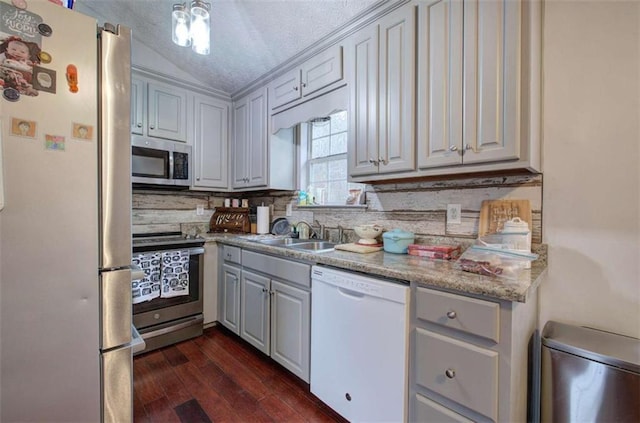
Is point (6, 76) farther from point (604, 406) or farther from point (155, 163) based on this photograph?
point (604, 406)

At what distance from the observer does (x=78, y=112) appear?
0.88 meters

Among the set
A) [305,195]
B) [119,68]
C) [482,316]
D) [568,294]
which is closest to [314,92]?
[305,195]

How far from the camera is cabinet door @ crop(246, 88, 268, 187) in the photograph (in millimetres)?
2693

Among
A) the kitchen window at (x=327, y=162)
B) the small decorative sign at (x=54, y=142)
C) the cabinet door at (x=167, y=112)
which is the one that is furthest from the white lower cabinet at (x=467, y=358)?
the cabinet door at (x=167, y=112)

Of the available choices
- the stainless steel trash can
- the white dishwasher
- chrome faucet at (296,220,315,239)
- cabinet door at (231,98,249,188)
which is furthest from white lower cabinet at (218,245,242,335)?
the stainless steel trash can

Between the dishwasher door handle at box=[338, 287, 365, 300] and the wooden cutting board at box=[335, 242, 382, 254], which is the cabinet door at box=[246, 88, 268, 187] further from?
the dishwasher door handle at box=[338, 287, 365, 300]

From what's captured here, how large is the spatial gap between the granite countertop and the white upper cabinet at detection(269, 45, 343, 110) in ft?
4.15

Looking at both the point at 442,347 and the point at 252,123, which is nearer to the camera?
the point at 442,347

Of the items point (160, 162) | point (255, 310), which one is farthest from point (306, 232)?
point (160, 162)

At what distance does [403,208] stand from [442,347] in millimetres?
1005

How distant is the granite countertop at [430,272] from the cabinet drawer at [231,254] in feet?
1.94

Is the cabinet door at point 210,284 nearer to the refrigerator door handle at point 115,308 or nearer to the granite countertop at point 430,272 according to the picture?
the granite countertop at point 430,272

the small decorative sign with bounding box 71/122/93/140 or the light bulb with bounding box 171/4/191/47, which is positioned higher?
the light bulb with bounding box 171/4/191/47

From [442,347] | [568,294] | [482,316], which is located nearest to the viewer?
[482,316]
